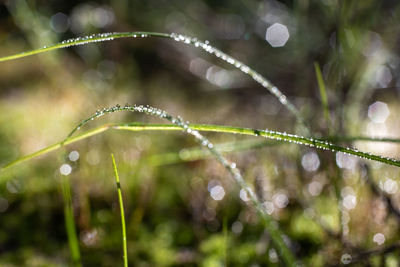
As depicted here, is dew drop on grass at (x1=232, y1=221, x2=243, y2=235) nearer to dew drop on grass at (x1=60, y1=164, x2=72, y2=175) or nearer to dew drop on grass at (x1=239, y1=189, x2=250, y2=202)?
dew drop on grass at (x1=239, y1=189, x2=250, y2=202)

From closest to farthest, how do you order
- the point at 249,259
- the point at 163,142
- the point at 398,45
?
the point at 249,259
the point at 163,142
the point at 398,45

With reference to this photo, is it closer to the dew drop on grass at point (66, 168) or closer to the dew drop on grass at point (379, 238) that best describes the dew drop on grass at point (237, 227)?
the dew drop on grass at point (379, 238)

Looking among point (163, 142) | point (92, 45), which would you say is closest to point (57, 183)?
point (163, 142)

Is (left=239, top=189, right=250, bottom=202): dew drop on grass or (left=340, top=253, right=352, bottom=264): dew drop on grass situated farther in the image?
(left=239, top=189, right=250, bottom=202): dew drop on grass

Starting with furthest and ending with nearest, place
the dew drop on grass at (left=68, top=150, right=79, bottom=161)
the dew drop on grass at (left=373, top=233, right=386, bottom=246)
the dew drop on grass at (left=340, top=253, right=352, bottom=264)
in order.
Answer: the dew drop on grass at (left=68, top=150, right=79, bottom=161) < the dew drop on grass at (left=373, top=233, right=386, bottom=246) < the dew drop on grass at (left=340, top=253, right=352, bottom=264)

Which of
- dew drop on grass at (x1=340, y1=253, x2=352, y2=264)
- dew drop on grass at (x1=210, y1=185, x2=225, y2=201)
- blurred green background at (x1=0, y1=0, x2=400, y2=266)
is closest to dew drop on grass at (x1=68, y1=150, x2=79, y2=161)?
blurred green background at (x1=0, y1=0, x2=400, y2=266)

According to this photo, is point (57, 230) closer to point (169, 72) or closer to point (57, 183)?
point (57, 183)

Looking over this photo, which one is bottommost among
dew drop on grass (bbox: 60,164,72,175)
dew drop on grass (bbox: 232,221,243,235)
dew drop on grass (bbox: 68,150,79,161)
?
dew drop on grass (bbox: 232,221,243,235)

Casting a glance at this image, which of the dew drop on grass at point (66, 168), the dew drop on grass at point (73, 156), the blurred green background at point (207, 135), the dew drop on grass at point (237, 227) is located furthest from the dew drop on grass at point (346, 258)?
the dew drop on grass at point (73, 156)
